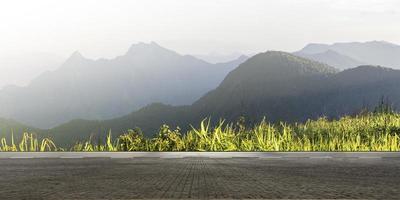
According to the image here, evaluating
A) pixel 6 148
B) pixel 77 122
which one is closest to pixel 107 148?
pixel 6 148

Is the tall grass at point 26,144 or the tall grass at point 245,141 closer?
the tall grass at point 26,144

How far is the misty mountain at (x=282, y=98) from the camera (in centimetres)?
13250

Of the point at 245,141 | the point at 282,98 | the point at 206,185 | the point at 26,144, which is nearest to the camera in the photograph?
the point at 206,185

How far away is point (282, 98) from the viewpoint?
475 ft

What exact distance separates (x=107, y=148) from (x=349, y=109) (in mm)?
120937

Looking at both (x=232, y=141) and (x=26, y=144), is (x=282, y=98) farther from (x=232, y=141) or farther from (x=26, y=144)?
(x=26, y=144)

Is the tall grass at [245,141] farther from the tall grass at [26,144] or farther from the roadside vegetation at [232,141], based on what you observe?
the tall grass at [26,144]

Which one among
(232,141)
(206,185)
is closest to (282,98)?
(232,141)

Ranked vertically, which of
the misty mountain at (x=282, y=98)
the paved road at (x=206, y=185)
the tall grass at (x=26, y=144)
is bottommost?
the paved road at (x=206, y=185)

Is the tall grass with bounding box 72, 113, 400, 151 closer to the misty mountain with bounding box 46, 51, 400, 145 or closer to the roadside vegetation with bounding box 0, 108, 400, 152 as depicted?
the roadside vegetation with bounding box 0, 108, 400, 152

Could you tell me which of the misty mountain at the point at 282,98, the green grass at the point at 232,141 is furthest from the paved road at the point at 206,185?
the misty mountain at the point at 282,98

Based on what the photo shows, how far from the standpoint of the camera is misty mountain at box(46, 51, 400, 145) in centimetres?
13250

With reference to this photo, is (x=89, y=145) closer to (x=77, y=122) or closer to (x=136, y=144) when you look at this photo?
(x=136, y=144)

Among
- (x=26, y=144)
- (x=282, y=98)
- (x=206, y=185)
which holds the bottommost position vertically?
(x=206, y=185)
